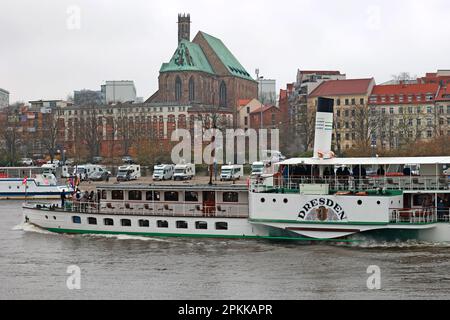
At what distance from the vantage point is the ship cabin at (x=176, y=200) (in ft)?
131

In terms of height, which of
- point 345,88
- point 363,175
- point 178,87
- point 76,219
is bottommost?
point 76,219

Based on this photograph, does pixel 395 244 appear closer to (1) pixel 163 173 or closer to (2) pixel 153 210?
(2) pixel 153 210

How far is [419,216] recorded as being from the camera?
36.1 meters

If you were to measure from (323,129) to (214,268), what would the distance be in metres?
10.9

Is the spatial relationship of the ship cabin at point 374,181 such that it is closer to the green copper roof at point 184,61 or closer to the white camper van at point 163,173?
the white camper van at point 163,173

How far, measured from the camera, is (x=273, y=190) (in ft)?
127

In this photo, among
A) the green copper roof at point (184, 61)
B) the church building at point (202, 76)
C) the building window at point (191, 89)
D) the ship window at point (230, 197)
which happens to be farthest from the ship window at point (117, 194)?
the green copper roof at point (184, 61)

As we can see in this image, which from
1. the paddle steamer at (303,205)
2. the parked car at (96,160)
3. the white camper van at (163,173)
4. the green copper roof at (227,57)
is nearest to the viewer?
the paddle steamer at (303,205)

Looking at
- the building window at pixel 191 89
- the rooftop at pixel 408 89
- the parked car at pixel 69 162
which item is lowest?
the parked car at pixel 69 162

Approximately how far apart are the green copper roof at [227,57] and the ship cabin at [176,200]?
11189 cm

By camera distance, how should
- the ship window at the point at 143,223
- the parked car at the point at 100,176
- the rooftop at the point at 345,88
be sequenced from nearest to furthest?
the ship window at the point at 143,223
the parked car at the point at 100,176
the rooftop at the point at 345,88

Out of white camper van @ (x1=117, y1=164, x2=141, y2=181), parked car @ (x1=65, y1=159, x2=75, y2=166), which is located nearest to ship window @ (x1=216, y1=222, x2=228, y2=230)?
white camper van @ (x1=117, y1=164, x2=141, y2=181)

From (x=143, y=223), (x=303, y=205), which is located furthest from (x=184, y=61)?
(x=303, y=205)
